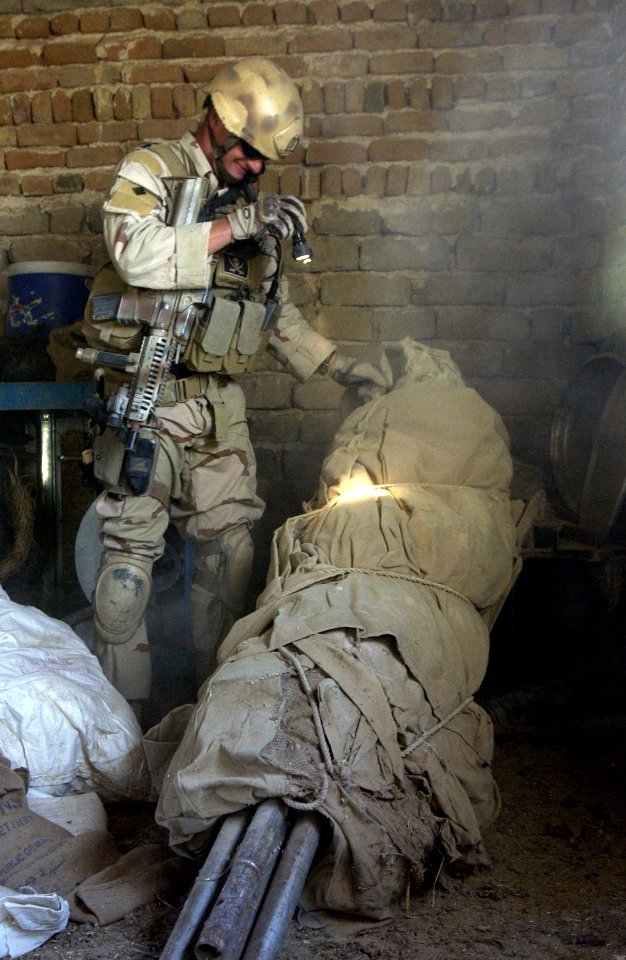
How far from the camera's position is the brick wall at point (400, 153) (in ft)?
11.9

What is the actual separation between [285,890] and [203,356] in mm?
1749

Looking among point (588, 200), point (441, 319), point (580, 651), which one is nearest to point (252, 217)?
point (441, 319)

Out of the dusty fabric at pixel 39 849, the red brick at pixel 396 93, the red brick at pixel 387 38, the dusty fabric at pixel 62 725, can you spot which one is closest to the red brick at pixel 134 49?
the red brick at pixel 387 38

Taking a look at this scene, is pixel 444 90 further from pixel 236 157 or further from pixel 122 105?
pixel 122 105

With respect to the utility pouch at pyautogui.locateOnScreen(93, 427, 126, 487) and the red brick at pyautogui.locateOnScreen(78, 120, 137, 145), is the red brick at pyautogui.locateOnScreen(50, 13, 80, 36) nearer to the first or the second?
the red brick at pyautogui.locateOnScreen(78, 120, 137, 145)

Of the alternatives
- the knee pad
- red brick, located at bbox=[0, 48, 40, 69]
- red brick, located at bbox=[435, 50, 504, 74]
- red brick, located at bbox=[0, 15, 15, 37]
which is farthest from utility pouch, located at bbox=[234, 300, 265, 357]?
red brick, located at bbox=[0, 15, 15, 37]

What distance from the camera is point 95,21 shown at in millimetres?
3842

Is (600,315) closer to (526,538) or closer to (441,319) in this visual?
(441,319)

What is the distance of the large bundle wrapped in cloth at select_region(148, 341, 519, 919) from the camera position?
1.81 metres

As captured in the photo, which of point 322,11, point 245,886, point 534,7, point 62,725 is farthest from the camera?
point 322,11

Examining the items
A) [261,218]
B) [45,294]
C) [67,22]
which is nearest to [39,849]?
[261,218]

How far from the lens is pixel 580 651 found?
10.3 ft

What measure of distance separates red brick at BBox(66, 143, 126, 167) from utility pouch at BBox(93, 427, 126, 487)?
1.48 metres

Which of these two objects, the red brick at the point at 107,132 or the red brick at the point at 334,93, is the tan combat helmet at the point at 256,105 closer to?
the red brick at the point at 334,93
